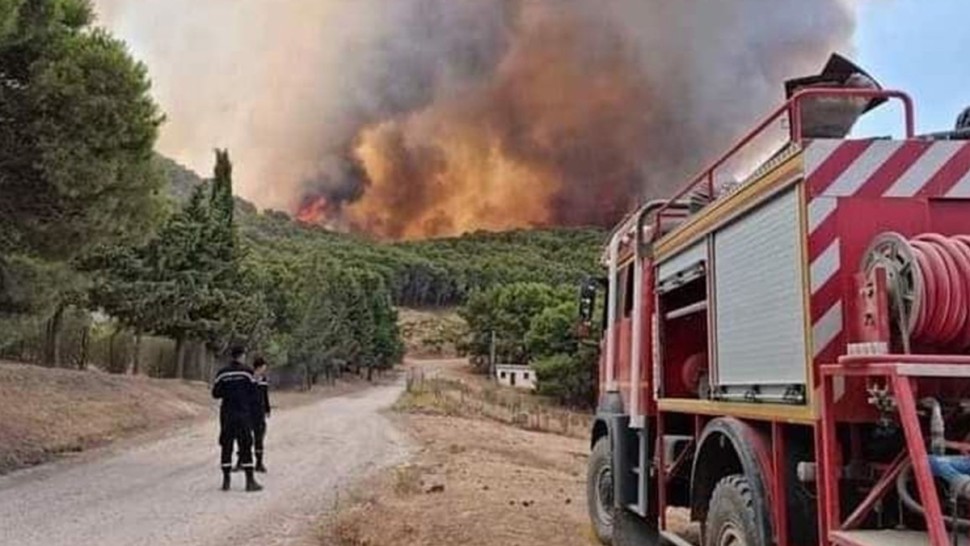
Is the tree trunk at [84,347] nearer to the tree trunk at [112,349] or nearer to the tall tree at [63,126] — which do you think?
the tree trunk at [112,349]

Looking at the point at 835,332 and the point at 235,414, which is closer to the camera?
the point at 835,332

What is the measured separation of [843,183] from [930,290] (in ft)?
2.50

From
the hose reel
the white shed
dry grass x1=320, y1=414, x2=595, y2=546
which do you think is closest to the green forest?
dry grass x1=320, y1=414, x2=595, y2=546

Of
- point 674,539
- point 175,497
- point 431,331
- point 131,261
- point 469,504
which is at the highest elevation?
point 431,331

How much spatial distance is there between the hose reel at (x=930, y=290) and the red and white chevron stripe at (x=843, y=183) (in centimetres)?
30

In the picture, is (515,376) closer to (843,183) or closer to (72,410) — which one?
(72,410)

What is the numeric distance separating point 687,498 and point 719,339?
6.80 feet

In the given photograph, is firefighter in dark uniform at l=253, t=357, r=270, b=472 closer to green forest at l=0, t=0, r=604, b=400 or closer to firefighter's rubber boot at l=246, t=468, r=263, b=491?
firefighter's rubber boot at l=246, t=468, r=263, b=491

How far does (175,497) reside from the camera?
1241cm

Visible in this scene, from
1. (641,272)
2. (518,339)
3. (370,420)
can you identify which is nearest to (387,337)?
(518,339)

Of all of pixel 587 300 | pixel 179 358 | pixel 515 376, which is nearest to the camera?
pixel 587 300

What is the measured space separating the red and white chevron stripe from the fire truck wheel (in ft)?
14.9

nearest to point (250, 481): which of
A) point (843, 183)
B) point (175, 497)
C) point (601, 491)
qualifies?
point (175, 497)

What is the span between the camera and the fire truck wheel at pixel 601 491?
944 centimetres
